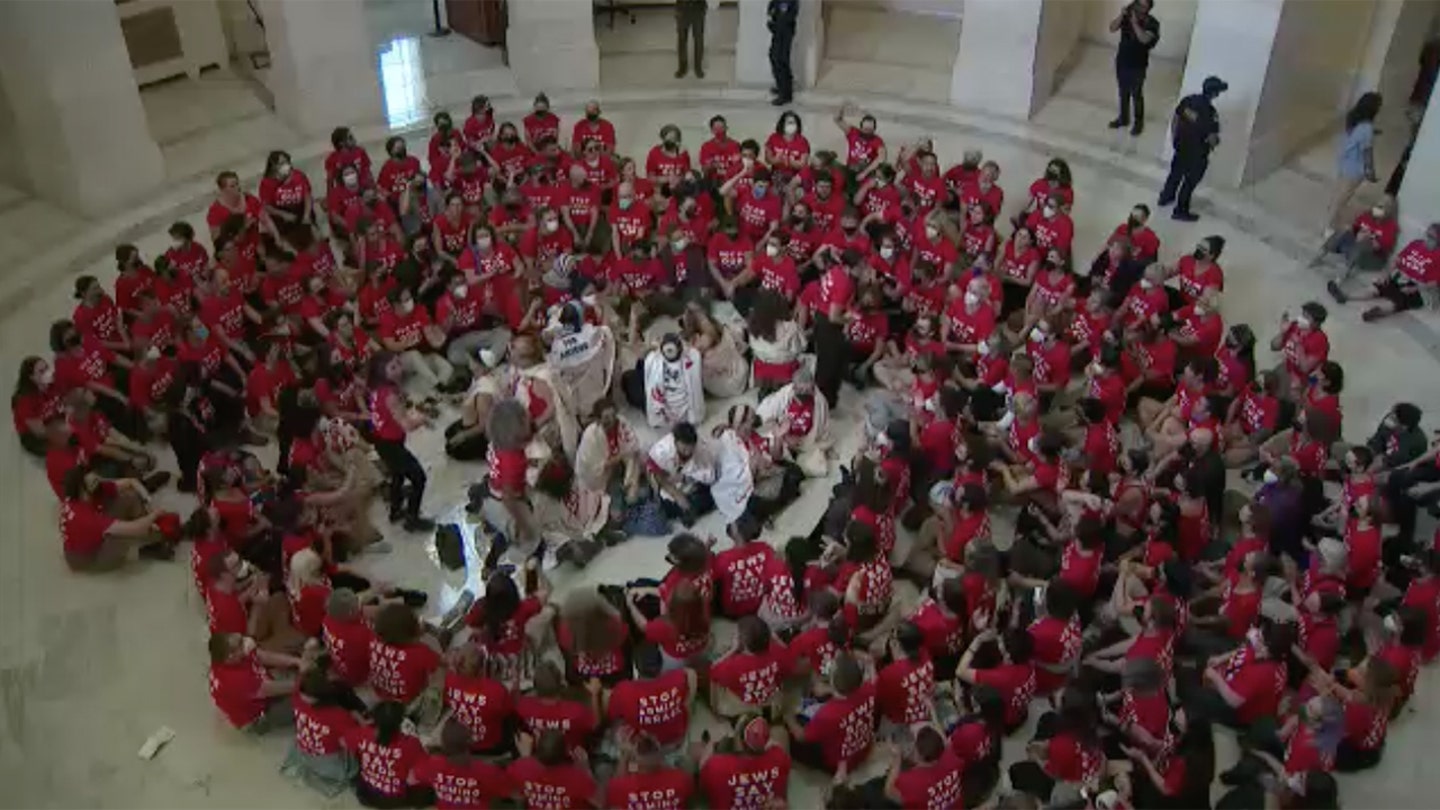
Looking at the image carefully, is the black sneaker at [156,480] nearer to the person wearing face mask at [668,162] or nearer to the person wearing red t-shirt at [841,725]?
the person wearing face mask at [668,162]

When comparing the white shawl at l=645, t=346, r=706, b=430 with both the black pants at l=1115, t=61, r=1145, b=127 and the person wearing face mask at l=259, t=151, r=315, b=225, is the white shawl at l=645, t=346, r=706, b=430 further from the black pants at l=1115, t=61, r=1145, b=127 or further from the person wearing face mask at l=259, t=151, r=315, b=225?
the black pants at l=1115, t=61, r=1145, b=127

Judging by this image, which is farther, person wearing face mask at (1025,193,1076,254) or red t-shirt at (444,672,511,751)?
person wearing face mask at (1025,193,1076,254)

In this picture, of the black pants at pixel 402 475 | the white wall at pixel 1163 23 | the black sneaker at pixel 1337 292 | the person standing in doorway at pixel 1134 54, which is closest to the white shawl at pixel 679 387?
the black pants at pixel 402 475

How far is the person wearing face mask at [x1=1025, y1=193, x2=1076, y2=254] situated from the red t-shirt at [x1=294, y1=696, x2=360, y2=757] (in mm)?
7315

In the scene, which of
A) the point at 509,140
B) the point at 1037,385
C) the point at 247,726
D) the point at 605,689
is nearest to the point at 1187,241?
the point at 1037,385

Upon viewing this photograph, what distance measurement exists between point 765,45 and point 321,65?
5.22 meters

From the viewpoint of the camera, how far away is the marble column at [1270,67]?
13992 millimetres

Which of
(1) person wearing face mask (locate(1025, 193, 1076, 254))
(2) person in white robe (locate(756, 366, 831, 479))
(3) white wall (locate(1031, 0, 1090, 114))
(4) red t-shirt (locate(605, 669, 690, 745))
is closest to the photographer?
(4) red t-shirt (locate(605, 669, 690, 745))

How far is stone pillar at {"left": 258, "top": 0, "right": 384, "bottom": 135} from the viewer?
605 inches

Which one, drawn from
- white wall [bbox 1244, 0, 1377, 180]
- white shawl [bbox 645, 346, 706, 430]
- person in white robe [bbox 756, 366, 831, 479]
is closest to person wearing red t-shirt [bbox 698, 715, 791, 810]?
person in white robe [bbox 756, 366, 831, 479]

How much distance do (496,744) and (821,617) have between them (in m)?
2.04

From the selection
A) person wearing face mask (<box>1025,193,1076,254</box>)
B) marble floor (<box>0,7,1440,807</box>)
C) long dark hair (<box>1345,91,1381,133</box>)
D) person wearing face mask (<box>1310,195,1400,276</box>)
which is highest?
long dark hair (<box>1345,91,1381,133</box>)

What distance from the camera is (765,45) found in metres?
17.0

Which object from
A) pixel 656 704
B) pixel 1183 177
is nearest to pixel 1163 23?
pixel 1183 177
